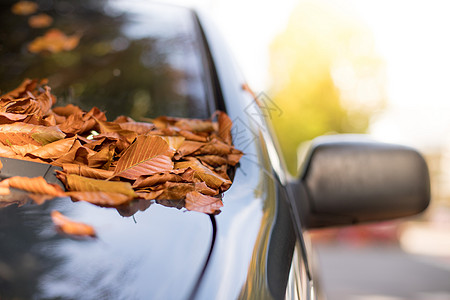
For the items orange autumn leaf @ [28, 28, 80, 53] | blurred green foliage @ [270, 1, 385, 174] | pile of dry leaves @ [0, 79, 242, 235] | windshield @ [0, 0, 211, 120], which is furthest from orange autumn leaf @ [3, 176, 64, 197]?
blurred green foliage @ [270, 1, 385, 174]

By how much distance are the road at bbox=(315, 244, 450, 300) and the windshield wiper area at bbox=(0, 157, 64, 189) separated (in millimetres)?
8110

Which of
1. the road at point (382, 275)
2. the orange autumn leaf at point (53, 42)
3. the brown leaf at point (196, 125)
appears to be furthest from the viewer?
the road at point (382, 275)

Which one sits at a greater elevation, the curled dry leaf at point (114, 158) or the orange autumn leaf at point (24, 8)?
the orange autumn leaf at point (24, 8)

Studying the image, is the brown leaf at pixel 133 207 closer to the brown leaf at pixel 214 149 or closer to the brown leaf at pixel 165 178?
the brown leaf at pixel 165 178

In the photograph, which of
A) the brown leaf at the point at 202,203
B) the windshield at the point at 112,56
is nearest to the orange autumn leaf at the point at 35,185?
the brown leaf at the point at 202,203

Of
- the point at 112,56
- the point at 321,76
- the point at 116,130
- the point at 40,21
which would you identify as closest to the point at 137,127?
the point at 116,130

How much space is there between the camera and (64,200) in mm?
828

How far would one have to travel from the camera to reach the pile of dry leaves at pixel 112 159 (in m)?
0.88

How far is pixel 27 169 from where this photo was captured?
0.91 m

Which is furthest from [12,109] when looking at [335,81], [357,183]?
[335,81]

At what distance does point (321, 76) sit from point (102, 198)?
96.8 ft

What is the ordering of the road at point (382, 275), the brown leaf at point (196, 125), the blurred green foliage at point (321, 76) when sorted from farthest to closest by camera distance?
the blurred green foliage at point (321, 76)
the road at point (382, 275)
the brown leaf at point (196, 125)

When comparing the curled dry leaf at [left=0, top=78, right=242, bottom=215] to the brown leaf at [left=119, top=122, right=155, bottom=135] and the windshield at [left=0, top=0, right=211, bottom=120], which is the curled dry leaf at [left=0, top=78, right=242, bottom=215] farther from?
the windshield at [left=0, top=0, right=211, bottom=120]

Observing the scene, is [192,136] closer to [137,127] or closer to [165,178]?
[137,127]
